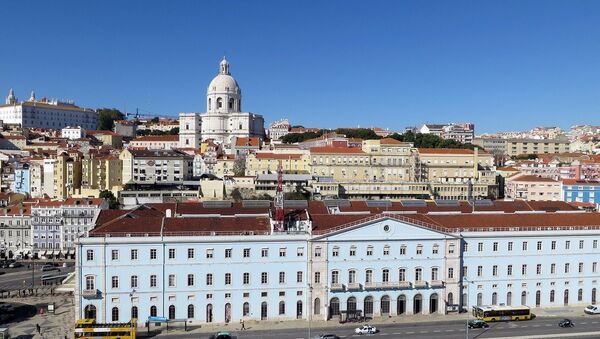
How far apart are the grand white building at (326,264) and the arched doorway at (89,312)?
0.06 meters

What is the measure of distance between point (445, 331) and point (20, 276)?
40.2 metres

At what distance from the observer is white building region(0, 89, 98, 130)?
157250mm

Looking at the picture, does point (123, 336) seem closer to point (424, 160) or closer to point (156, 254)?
point (156, 254)

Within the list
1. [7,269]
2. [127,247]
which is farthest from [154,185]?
[127,247]

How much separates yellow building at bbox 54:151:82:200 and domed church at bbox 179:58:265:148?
1929 inches

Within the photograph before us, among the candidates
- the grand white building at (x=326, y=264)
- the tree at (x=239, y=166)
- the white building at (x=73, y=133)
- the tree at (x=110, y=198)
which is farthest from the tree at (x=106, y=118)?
the grand white building at (x=326, y=264)

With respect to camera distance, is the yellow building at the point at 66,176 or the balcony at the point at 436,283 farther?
the yellow building at the point at 66,176

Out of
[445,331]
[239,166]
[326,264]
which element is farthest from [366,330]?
[239,166]

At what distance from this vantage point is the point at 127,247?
40062mm

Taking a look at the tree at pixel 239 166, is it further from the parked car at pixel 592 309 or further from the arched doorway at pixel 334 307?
the parked car at pixel 592 309

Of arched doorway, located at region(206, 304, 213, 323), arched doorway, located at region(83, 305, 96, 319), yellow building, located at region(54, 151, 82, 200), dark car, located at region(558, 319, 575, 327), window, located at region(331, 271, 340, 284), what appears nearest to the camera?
arched doorway, located at region(83, 305, 96, 319)

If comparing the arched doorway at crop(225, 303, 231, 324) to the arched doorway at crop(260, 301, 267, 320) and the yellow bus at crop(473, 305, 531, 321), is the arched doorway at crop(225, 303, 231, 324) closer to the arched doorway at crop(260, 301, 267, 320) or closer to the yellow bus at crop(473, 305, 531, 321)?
the arched doorway at crop(260, 301, 267, 320)

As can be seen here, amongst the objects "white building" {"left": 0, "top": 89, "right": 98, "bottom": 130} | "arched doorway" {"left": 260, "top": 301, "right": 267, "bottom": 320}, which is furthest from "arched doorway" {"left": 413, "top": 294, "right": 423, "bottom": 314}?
"white building" {"left": 0, "top": 89, "right": 98, "bottom": 130}

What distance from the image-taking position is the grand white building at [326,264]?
40188mm
